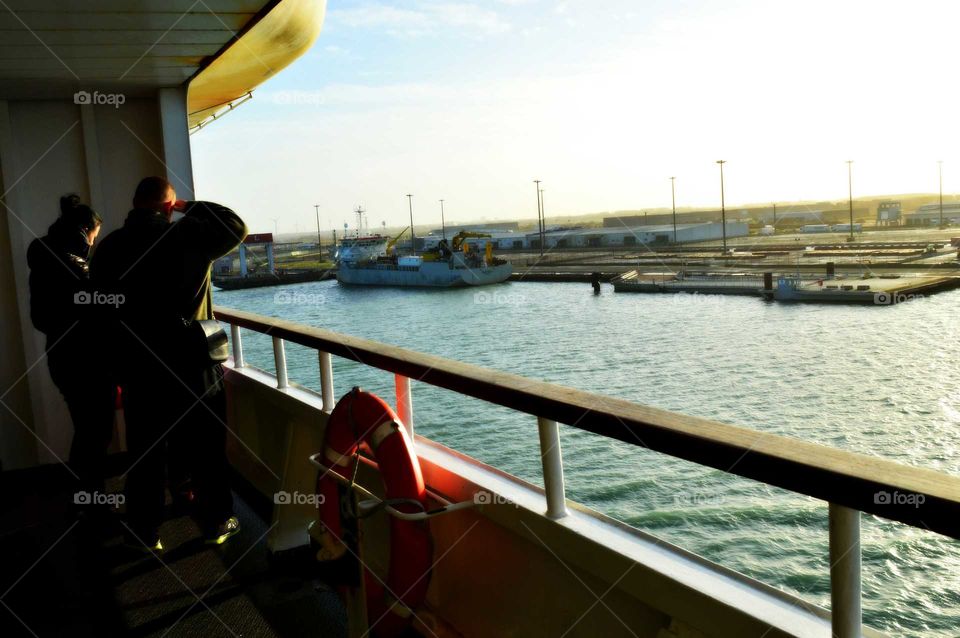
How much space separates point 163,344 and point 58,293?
614mm

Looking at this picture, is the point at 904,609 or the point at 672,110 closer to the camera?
the point at 904,609

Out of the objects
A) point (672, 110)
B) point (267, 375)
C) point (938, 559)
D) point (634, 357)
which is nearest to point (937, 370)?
point (634, 357)

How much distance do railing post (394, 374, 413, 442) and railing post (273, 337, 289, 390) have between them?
2.42ft

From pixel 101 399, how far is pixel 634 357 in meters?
30.9

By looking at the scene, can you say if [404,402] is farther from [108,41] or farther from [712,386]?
[712,386]

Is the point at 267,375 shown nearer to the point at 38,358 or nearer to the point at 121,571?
the point at 121,571

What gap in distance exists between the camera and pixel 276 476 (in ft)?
8.64

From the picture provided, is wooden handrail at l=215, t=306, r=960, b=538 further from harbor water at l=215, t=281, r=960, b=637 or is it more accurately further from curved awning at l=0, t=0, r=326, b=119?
curved awning at l=0, t=0, r=326, b=119

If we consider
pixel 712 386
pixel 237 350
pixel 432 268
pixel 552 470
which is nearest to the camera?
pixel 552 470

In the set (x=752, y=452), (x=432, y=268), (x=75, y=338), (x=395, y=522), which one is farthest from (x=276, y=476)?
(x=432, y=268)

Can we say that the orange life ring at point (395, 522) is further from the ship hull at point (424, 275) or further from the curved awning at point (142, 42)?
the ship hull at point (424, 275)

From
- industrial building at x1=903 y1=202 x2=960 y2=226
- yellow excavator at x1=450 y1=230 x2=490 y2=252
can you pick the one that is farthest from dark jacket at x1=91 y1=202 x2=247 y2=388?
industrial building at x1=903 y1=202 x2=960 y2=226

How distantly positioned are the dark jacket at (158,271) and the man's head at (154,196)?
0.04 metres

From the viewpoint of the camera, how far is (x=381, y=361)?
1.76 metres
